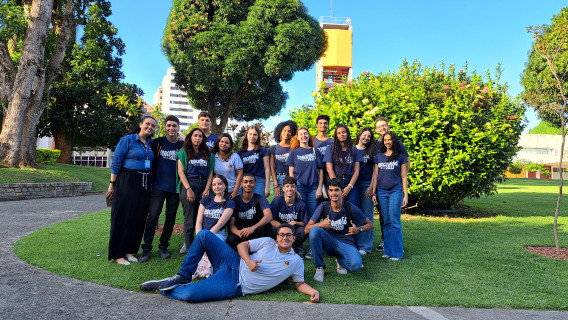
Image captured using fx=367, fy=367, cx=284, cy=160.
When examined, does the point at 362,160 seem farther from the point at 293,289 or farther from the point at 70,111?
the point at 70,111

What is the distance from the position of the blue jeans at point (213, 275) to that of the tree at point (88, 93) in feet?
69.2

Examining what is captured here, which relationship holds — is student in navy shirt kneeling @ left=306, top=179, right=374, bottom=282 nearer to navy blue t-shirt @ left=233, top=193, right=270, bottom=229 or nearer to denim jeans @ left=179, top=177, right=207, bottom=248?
navy blue t-shirt @ left=233, top=193, right=270, bottom=229

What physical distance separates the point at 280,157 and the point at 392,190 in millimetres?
1637

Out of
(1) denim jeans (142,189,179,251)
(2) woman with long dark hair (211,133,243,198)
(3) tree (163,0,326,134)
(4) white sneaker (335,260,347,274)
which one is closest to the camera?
(4) white sneaker (335,260,347,274)

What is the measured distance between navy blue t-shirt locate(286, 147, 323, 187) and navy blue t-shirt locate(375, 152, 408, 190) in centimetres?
84

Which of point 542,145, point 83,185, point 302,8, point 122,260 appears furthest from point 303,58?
point 542,145

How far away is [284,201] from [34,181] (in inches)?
501

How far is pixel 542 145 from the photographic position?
5906cm

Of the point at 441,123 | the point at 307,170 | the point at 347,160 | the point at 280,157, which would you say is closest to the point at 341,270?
the point at 307,170

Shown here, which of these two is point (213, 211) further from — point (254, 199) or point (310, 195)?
point (310, 195)

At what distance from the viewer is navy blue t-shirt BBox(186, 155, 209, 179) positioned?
4.72 meters

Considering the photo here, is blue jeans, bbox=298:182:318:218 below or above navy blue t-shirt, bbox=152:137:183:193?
below

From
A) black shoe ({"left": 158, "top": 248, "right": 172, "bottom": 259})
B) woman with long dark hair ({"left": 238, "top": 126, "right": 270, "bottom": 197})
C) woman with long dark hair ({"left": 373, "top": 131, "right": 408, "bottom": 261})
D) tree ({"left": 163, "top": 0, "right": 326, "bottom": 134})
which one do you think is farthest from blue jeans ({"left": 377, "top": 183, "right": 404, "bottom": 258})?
tree ({"left": 163, "top": 0, "right": 326, "bottom": 134})

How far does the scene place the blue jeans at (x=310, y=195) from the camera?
5.07 meters
